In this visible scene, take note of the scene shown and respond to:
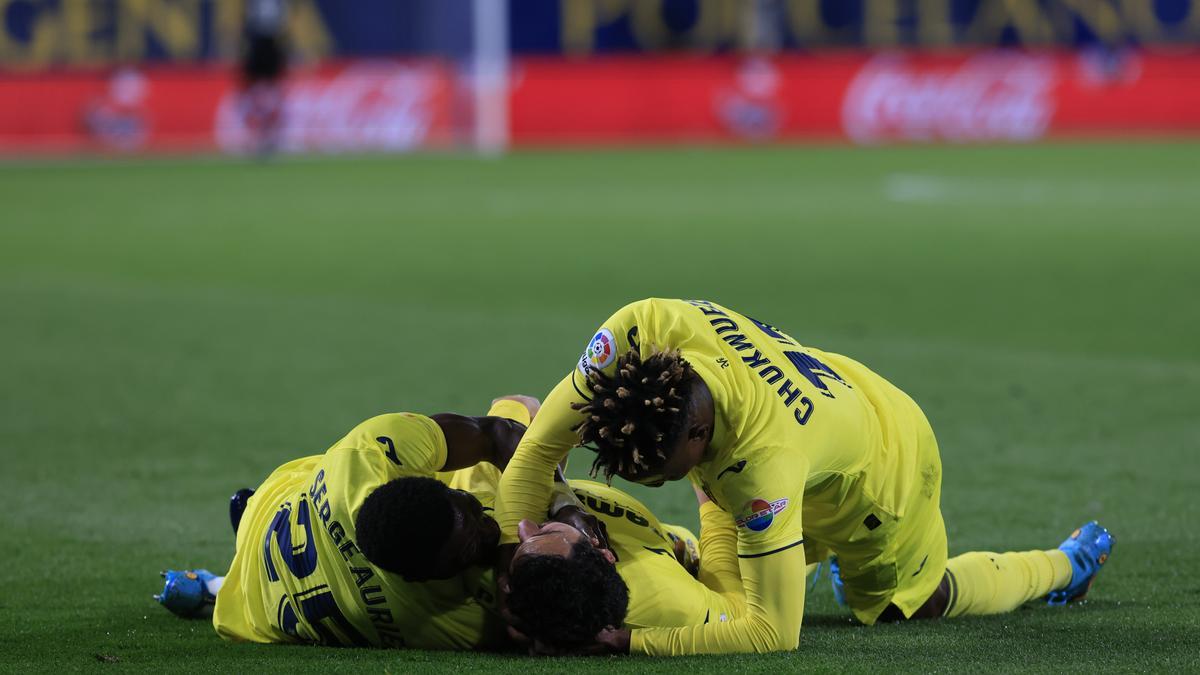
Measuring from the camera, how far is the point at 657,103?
112 feet

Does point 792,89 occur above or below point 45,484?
below

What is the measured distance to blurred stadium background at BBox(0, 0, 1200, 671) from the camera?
22.2ft

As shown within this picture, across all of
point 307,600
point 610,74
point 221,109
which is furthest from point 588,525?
point 610,74

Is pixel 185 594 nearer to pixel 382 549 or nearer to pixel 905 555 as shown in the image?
pixel 382 549

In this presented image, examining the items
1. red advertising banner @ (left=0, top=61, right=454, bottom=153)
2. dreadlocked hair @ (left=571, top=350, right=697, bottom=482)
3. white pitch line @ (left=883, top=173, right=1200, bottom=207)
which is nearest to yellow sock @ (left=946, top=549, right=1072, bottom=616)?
dreadlocked hair @ (left=571, top=350, right=697, bottom=482)

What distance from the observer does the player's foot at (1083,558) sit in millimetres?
5969

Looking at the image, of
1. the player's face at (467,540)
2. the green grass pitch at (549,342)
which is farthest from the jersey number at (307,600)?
the player's face at (467,540)

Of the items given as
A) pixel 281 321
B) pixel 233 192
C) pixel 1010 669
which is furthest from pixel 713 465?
pixel 233 192

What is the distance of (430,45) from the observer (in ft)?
111

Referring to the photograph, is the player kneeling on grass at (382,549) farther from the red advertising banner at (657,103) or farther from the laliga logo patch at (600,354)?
the red advertising banner at (657,103)

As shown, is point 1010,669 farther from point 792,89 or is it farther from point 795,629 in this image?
point 792,89

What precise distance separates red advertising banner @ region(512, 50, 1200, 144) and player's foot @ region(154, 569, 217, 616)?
28454mm

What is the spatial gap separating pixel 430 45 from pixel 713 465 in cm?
2966

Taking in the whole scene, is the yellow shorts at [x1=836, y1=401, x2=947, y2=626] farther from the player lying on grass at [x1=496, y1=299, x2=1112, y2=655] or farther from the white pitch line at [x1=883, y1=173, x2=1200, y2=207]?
the white pitch line at [x1=883, y1=173, x2=1200, y2=207]
